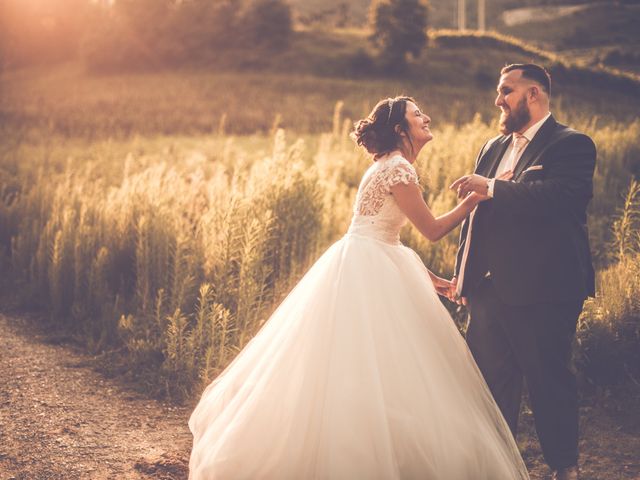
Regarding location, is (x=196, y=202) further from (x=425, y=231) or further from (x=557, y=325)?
(x=557, y=325)

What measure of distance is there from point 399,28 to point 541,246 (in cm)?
4021

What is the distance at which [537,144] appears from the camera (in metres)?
3.56

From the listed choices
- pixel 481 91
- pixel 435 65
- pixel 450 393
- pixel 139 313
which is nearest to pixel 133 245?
pixel 139 313

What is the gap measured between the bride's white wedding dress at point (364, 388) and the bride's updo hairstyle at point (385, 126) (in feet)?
0.60

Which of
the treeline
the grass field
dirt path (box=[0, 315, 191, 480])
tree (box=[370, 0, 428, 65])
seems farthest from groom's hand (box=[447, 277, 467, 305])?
the treeline

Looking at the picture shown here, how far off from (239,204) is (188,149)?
9941mm

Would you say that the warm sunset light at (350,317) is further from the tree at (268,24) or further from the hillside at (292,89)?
the tree at (268,24)

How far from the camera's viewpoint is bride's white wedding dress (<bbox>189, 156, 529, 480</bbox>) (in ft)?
10.2

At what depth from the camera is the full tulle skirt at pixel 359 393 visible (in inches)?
122

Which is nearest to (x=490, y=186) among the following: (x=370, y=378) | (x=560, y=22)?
(x=370, y=378)

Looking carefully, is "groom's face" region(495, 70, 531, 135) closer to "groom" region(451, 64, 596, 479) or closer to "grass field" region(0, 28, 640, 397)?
"groom" region(451, 64, 596, 479)

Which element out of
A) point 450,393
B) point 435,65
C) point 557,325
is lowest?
point 450,393

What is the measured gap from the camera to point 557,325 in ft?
11.5

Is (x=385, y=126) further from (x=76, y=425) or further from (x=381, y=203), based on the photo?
(x=76, y=425)
